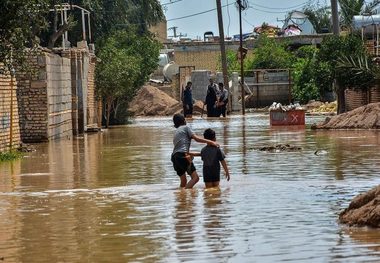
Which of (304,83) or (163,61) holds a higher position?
(163,61)

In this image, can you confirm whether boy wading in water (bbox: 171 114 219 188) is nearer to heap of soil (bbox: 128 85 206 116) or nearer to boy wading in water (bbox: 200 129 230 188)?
boy wading in water (bbox: 200 129 230 188)

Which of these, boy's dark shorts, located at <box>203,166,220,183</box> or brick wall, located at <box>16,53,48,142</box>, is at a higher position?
brick wall, located at <box>16,53,48,142</box>

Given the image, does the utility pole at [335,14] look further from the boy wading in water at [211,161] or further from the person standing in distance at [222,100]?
the boy wading in water at [211,161]

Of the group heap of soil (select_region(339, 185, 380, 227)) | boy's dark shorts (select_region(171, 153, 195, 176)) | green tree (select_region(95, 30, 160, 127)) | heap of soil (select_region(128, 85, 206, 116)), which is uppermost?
green tree (select_region(95, 30, 160, 127))

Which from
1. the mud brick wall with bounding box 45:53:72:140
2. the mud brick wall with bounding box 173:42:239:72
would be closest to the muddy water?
the mud brick wall with bounding box 45:53:72:140

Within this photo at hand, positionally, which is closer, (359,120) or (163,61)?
(359,120)

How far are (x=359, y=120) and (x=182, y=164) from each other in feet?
57.2

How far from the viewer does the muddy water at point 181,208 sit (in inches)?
400

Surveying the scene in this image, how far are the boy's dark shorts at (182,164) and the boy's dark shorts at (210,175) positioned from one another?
1.55 feet

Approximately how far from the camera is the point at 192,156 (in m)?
16.7

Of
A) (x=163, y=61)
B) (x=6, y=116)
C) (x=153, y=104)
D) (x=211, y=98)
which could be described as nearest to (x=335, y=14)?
(x=211, y=98)

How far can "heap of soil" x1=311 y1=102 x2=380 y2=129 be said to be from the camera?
32781mm

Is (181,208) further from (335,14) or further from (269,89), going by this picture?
(269,89)

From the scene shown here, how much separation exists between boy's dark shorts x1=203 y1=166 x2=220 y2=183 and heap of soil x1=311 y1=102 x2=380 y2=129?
16981mm
